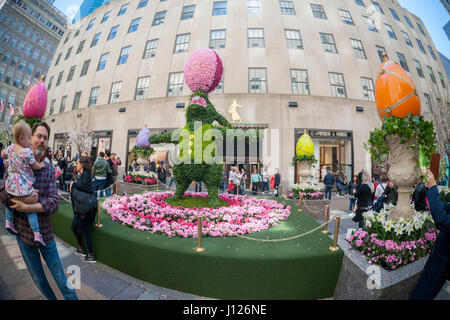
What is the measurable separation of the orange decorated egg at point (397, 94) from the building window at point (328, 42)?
16.1 meters

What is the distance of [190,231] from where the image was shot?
3.67 m

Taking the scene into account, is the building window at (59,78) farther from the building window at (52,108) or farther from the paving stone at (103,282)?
the paving stone at (103,282)

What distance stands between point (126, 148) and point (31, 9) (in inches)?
418

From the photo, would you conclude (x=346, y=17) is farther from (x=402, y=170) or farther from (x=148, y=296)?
(x=148, y=296)

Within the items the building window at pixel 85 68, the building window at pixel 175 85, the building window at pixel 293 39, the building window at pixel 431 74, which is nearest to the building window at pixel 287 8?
the building window at pixel 293 39

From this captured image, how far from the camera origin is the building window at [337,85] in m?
15.8

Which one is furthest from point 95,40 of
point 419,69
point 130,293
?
point 419,69

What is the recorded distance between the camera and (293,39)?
53.6 feet

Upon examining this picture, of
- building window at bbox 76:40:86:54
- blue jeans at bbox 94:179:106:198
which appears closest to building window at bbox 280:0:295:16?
blue jeans at bbox 94:179:106:198

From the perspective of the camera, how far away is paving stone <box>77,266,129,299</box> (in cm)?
287

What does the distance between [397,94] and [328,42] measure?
17048 millimetres

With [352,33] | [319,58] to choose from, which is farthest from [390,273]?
[352,33]

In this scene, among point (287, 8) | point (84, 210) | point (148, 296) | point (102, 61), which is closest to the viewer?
point (148, 296)

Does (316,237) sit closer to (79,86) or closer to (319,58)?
(319,58)
